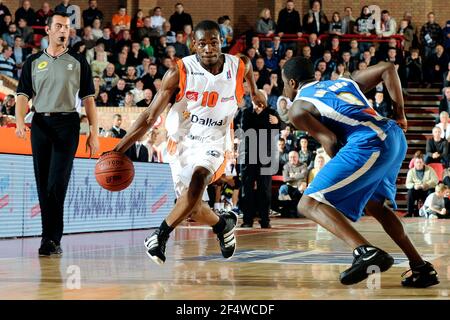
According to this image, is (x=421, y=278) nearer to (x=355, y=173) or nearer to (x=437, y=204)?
(x=355, y=173)

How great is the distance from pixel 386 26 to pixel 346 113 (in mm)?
19006

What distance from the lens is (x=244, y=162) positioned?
41.2ft

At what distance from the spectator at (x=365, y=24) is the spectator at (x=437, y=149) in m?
6.17

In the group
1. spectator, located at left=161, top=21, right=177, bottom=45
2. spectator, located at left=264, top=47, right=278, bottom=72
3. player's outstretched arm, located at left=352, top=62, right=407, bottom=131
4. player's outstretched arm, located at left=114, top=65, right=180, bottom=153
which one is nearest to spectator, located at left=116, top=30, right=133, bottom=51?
spectator, located at left=161, top=21, right=177, bottom=45

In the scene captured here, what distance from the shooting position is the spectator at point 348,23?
2405 centimetres

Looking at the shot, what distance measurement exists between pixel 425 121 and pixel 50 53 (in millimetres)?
15540

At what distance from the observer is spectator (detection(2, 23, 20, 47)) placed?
66.8ft

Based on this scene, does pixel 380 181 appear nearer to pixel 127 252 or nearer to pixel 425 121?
pixel 127 252

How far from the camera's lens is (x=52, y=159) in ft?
25.1

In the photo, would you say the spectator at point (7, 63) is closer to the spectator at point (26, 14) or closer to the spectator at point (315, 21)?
the spectator at point (26, 14)

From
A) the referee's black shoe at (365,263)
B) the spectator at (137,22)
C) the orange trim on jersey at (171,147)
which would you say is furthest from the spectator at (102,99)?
the referee's black shoe at (365,263)

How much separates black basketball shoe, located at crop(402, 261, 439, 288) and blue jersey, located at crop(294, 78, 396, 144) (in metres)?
0.88

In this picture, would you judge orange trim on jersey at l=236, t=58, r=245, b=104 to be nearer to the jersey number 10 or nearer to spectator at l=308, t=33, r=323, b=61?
the jersey number 10

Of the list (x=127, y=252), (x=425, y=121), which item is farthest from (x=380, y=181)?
(x=425, y=121)
